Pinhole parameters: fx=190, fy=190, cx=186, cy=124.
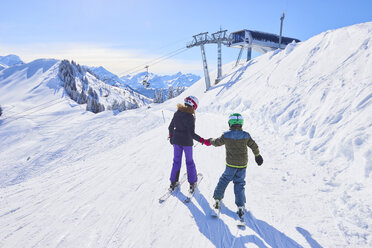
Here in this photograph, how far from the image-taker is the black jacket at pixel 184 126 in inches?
179

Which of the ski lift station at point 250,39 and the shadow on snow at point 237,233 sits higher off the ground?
the ski lift station at point 250,39

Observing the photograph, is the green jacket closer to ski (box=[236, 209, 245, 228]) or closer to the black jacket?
the black jacket

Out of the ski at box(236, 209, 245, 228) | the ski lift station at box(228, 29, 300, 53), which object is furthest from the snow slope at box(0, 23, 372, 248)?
the ski lift station at box(228, 29, 300, 53)

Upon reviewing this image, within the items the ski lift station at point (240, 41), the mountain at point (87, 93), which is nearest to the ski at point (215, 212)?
the mountain at point (87, 93)

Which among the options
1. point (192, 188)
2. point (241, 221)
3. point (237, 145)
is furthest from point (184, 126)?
point (241, 221)

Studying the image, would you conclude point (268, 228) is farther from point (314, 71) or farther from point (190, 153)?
point (314, 71)

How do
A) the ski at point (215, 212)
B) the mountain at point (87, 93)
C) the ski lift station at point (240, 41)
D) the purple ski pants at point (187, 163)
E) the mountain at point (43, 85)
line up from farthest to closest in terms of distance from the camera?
the mountain at point (43, 85)
the mountain at point (87, 93)
the ski lift station at point (240, 41)
the purple ski pants at point (187, 163)
the ski at point (215, 212)

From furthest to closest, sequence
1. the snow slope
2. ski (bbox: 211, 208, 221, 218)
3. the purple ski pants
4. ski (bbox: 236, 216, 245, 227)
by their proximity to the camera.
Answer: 1. the purple ski pants
2. ski (bbox: 211, 208, 221, 218)
3. ski (bbox: 236, 216, 245, 227)
4. the snow slope

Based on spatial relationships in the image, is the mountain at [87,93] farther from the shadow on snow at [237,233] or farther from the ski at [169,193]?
the shadow on snow at [237,233]

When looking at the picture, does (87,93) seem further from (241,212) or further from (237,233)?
(237,233)

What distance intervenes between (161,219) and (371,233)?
3.79 m

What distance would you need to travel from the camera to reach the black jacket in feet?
14.9

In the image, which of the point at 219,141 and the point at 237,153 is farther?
the point at 219,141

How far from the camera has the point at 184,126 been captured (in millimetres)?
4566
